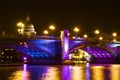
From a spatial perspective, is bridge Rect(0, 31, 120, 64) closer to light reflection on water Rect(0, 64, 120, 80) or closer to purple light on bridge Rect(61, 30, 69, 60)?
purple light on bridge Rect(61, 30, 69, 60)

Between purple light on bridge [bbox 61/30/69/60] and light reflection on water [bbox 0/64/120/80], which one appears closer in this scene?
light reflection on water [bbox 0/64/120/80]

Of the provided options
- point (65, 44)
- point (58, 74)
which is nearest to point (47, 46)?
point (65, 44)

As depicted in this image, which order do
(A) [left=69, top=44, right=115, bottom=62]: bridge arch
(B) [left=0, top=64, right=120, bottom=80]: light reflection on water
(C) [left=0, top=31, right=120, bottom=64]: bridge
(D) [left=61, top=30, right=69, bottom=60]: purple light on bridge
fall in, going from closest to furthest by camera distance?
(B) [left=0, top=64, right=120, bottom=80]: light reflection on water → (C) [left=0, top=31, right=120, bottom=64]: bridge → (D) [left=61, top=30, right=69, bottom=60]: purple light on bridge → (A) [left=69, top=44, right=115, bottom=62]: bridge arch

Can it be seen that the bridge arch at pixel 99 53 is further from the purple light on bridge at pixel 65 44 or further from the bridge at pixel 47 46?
the purple light on bridge at pixel 65 44

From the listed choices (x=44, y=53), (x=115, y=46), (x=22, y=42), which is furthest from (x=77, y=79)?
(x=115, y=46)

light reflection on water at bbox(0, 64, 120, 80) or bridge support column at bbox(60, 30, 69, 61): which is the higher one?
bridge support column at bbox(60, 30, 69, 61)

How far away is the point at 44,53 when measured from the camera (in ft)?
413

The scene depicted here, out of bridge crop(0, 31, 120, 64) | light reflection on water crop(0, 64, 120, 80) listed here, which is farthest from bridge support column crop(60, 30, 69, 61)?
light reflection on water crop(0, 64, 120, 80)

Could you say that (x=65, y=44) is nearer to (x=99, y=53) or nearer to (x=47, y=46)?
(x=47, y=46)

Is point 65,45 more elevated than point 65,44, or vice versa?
point 65,44

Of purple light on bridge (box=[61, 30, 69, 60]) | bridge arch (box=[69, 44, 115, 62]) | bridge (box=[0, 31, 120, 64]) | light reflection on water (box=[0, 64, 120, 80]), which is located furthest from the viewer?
bridge arch (box=[69, 44, 115, 62])

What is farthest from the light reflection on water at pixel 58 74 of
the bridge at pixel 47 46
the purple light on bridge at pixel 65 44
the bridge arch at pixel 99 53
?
the bridge arch at pixel 99 53

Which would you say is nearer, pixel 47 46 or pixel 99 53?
A: pixel 47 46

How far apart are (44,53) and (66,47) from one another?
20.4 feet
